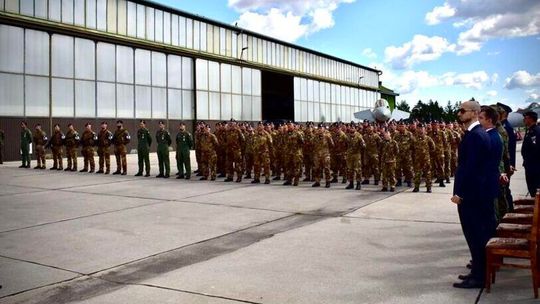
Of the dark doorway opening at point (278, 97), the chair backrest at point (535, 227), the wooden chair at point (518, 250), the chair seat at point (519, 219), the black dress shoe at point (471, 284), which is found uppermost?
the dark doorway opening at point (278, 97)

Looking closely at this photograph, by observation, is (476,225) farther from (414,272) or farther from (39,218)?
(39,218)

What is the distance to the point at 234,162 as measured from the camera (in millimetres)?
14883

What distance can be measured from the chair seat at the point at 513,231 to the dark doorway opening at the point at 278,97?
A: 39.1m

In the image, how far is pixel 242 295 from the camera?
4.45m

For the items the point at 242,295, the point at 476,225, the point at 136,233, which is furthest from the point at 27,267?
the point at 476,225

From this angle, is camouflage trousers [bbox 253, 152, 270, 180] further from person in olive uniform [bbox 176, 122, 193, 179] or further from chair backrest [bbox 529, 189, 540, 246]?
chair backrest [bbox 529, 189, 540, 246]

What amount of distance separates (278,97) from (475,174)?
41.3 metres

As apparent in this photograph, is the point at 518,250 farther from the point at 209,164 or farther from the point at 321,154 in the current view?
the point at 209,164

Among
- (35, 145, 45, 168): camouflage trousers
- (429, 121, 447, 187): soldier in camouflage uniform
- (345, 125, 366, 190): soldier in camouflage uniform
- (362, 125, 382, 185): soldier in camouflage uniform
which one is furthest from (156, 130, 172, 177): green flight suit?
(429, 121, 447, 187): soldier in camouflage uniform

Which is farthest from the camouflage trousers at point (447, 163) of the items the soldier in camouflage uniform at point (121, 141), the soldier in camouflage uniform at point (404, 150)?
the soldier in camouflage uniform at point (121, 141)

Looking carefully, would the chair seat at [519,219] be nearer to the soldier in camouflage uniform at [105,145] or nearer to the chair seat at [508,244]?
the chair seat at [508,244]

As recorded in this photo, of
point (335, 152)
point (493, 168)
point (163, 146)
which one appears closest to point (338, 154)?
point (335, 152)

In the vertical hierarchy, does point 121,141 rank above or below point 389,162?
above

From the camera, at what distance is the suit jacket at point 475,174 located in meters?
4.58
